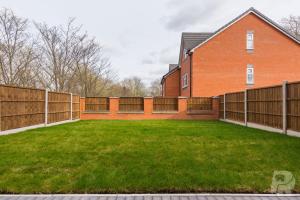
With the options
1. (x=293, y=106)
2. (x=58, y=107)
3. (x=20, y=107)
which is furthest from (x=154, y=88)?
(x=293, y=106)

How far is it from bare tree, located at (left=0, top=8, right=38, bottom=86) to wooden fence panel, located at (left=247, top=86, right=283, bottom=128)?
66.3 ft

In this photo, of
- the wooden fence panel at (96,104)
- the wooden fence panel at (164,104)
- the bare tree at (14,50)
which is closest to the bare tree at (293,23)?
the wooden fence panel at (164,104)

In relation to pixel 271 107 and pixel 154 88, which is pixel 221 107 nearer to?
pixel 271 107

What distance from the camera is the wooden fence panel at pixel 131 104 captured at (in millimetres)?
20828

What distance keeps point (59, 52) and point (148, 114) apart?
15.7 m

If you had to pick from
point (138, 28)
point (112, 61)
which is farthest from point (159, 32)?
point (112, 61)

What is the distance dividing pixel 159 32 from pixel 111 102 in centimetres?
648

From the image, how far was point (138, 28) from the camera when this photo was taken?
17328 millimetres

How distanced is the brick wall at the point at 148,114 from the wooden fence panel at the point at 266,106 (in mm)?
6510

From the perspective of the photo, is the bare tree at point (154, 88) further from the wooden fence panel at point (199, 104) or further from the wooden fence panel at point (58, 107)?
the wooden fence panel at point (58, 107)

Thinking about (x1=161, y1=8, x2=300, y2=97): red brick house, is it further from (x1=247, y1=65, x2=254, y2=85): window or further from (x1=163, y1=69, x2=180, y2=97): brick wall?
(x1=163, y1=69, x2=180, y2=97): brick wall

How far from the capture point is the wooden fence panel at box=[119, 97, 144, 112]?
2083cm

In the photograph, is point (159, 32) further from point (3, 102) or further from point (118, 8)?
point (3, 102)

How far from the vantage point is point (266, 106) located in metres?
11.5
